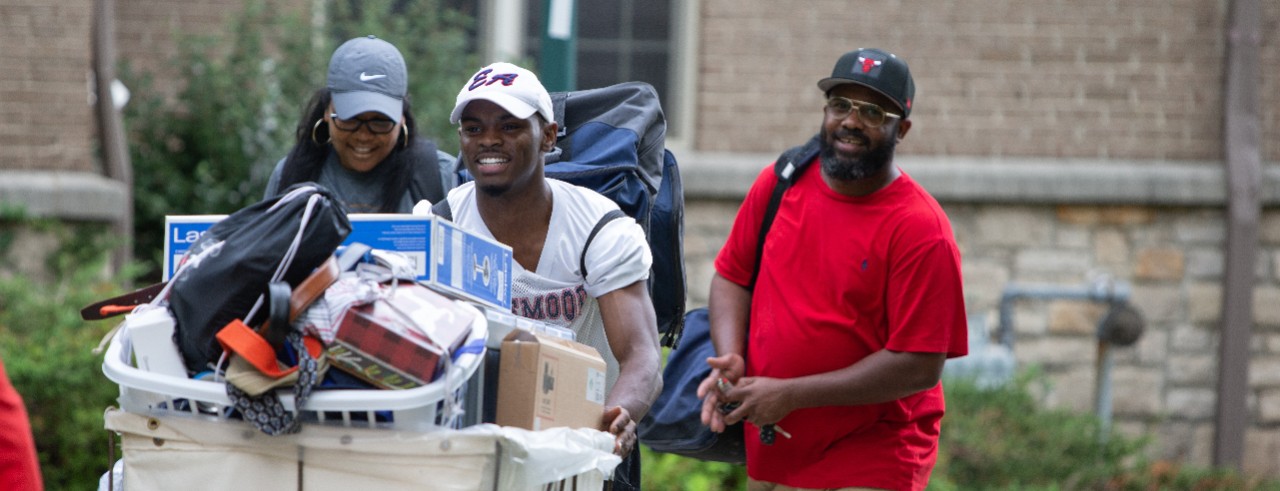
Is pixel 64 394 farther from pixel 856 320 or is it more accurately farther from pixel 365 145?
pixel 856 320

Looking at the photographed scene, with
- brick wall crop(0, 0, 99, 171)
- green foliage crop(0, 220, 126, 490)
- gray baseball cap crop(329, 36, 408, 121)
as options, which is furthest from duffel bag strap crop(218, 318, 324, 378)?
brick wall crop(0, 0, 99, 171)

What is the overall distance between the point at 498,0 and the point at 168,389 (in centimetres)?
751

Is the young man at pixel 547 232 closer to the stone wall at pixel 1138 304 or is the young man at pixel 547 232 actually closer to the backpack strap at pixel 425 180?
the backpack strap at pixel 425 180

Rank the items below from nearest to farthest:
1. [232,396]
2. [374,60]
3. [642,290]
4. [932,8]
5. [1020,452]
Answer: [232,396] → [642,290] → [374,60] → [1020,452] → [932,8]

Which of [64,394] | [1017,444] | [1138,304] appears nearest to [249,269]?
[64,394]

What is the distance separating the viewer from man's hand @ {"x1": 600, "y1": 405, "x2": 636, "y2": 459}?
11.5 feet

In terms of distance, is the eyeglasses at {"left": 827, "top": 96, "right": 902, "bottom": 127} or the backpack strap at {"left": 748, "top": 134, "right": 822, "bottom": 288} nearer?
the eyeglasses at {"left": 827, "top": 96, "right": 902, "bottom": 127}

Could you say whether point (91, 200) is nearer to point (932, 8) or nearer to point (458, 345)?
point (932, 8)

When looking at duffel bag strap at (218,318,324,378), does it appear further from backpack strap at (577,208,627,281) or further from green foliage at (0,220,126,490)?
green foliage at (0,220,126,490)

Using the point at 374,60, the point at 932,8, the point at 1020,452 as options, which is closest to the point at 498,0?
the point at 932,8

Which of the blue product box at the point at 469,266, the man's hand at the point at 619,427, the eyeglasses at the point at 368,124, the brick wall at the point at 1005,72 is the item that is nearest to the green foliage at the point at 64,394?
the eyeglasses at the point at 368,124

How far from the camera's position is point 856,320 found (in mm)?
4441

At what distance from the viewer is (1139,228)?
1023cm

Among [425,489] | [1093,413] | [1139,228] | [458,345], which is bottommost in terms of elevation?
[1093,413]
